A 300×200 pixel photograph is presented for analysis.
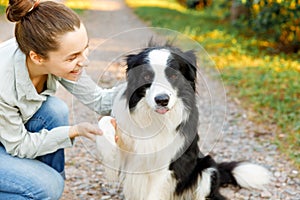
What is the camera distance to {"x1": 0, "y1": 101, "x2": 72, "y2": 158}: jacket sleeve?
256cm

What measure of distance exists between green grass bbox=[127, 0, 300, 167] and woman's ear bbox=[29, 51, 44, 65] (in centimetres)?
257

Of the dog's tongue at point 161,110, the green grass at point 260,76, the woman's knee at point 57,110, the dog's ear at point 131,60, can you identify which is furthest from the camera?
the green grass at point 260,76

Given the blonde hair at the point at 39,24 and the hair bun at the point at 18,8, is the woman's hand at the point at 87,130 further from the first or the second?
the hair bun at the point at 18,8

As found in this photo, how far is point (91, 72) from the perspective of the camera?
309cm

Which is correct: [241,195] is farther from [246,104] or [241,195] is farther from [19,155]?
[246,104]

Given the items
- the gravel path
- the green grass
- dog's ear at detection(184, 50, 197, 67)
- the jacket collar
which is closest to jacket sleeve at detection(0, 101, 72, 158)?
the jacket collar

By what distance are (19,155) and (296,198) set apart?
2136mm

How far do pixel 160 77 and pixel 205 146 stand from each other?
1.51 m

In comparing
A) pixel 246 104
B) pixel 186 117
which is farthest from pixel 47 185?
pixel 246 104

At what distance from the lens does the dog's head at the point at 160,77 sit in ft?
8.46

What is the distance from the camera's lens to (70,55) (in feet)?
8.16

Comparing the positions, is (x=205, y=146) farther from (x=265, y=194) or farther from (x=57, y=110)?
(x=57, y=110)

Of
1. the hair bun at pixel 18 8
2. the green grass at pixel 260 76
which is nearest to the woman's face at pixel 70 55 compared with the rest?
the hair bun at pixel 18 8

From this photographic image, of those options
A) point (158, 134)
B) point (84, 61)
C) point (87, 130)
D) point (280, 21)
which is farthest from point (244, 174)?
point (280, 21)
